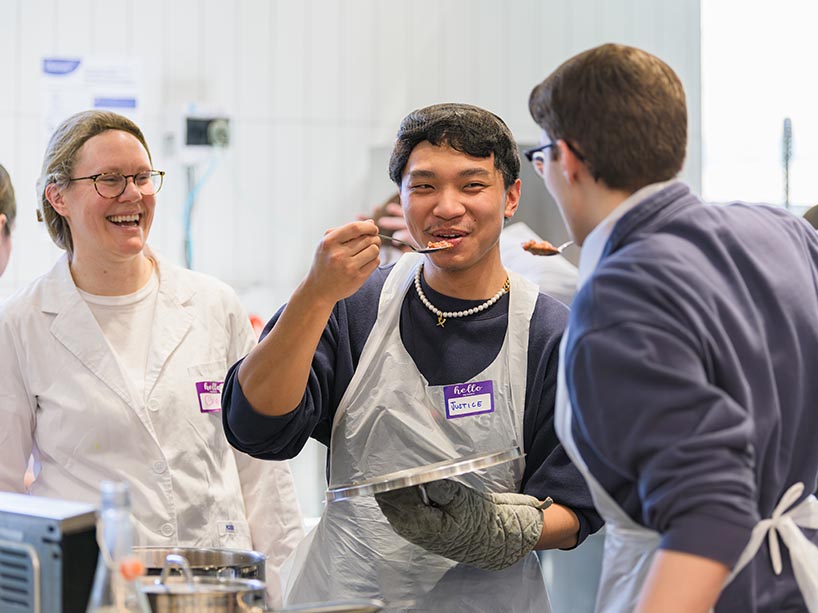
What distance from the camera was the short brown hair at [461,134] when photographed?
159 cm

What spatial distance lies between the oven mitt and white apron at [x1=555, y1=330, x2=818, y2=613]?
0.88 feet

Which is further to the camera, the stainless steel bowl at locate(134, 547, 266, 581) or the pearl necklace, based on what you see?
the pearl necklace

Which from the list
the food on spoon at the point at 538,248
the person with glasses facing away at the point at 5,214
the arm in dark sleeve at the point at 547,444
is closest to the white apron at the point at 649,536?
the arm in dark sleeve at the point at 547,444

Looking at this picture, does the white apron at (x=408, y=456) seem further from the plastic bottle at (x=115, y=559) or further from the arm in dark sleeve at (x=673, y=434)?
the plastic bottle at (x=115, y=559)

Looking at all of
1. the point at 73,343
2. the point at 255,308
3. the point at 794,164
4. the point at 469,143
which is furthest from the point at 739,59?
the point at 73,343

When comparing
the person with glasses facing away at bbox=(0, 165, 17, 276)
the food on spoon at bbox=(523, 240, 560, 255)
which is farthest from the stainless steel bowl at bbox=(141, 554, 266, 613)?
the person with glasses facing away at bbox=(0, 165, 17, 276)

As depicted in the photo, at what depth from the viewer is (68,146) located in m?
1.94

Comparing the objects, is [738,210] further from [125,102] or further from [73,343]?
[125,102]

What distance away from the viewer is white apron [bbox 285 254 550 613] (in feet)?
5.19

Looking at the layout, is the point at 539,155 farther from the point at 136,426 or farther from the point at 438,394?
the point at 136,426

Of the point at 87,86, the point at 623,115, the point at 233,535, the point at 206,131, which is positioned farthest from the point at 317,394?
the point at 87,86

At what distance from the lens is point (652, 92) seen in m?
1.08

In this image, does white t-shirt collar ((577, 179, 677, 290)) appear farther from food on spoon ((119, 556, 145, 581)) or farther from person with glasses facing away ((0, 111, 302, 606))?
person with glasses facing away ((0, 111, 302, 606))

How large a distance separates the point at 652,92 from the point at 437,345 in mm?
656
